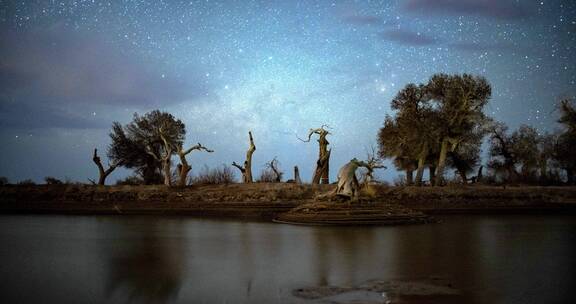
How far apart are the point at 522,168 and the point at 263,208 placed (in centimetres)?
2761

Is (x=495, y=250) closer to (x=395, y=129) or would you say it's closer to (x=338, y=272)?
(x=338, y=272)

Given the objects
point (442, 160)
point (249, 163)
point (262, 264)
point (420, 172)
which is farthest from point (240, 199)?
point (262, 264)

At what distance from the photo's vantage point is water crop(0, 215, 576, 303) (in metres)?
7.25

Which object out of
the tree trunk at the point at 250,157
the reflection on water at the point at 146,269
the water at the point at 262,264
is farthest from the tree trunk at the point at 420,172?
the reflection on water at the point at 146,269

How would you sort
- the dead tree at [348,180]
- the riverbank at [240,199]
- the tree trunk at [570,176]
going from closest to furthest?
the dead tree at [348,180], the riverbank at [240,199], the tree trunk at [570,176]

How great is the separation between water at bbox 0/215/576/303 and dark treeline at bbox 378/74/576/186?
23862 mm

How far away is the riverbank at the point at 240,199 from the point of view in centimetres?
2830

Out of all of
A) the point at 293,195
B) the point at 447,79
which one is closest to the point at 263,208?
the point at 293,195

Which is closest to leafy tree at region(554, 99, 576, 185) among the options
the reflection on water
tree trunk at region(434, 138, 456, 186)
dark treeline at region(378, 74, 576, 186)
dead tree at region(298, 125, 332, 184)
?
dark treeline at region(378, 74, 576, 186)

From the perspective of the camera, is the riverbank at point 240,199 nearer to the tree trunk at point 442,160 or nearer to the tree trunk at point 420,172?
the tree trunk at point 442,160

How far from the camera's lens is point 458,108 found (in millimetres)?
39750

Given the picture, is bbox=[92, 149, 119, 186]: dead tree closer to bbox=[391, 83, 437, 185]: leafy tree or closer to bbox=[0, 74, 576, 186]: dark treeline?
bbox=[0, 74, 576, 186]: dark treeline

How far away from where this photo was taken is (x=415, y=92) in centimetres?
4150

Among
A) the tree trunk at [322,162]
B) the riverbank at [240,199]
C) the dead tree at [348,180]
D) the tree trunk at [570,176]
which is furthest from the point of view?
the tree trunk at [570,176]
